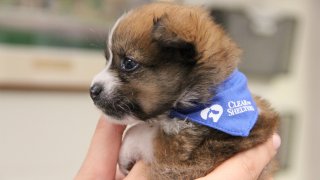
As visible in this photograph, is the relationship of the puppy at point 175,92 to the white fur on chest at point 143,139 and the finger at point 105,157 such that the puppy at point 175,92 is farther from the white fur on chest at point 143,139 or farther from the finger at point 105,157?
the finger at point 105,157

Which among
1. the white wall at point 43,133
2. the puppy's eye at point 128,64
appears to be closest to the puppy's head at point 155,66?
the puppy's eye at point 128,64

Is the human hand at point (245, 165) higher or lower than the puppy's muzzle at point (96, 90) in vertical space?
lower

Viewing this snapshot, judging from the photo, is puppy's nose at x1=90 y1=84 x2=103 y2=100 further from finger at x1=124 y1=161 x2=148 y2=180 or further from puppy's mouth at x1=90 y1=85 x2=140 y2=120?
finger at x1=124 y1=161 x2=148 y2=180

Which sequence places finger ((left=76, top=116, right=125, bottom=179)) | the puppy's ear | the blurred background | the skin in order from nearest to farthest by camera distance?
the puppy's ear → the skin → finger ((left=76, top=116, right=125, bottom=179)) → the blurred background

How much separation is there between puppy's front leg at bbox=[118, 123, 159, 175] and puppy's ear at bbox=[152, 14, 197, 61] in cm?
21

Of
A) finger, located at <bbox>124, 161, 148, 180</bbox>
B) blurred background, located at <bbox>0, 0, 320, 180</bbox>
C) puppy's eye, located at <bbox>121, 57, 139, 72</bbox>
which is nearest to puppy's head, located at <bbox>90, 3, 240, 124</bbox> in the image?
puppy's eye, located at <bbox>121, 57, 139, 72</bbox>

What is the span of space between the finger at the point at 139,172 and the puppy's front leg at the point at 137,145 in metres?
0.02

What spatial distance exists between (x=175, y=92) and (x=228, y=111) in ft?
0.44

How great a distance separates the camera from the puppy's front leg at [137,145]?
1.12 m

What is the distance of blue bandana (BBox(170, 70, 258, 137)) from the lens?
3.47 ft

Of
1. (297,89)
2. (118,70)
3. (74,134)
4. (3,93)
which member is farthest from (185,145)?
(297,89)

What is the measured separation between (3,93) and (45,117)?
243 millimetres

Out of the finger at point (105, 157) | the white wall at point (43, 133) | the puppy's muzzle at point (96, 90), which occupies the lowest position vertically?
the white wall at point (43, 133)

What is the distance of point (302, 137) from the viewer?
3414 millimetres
